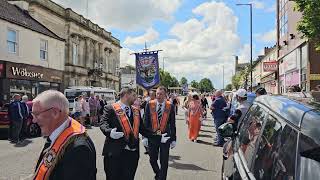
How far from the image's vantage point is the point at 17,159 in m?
11.9

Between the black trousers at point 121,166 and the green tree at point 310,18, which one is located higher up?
the green tree at point 310,18

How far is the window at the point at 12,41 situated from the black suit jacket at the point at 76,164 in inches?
1102

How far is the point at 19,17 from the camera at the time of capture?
106 feet

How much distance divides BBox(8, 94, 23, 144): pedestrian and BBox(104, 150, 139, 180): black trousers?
35.5 ft

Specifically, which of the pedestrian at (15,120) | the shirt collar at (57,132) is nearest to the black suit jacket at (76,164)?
the shirt collar at (57,132)

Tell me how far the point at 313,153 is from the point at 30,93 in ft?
100

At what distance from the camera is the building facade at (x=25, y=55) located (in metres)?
28.6

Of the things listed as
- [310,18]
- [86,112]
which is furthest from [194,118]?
[86,112]

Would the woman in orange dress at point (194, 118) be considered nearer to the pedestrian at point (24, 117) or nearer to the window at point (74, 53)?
the pedestrian at point (24, 117)

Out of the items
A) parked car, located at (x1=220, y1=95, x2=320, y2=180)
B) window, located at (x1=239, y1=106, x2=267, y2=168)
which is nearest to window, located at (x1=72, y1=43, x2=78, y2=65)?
window, located at (x1=239, y1=106, x2=267, y2=168)

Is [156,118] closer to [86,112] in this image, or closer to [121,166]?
[121,166]

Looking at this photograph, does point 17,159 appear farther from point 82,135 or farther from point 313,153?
point 313,153

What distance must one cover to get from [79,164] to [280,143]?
1.25 m

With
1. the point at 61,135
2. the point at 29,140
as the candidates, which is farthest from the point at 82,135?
the point at 29,140
